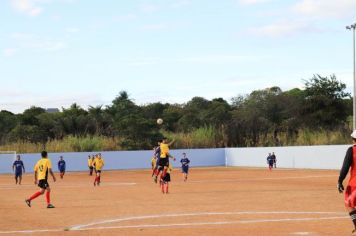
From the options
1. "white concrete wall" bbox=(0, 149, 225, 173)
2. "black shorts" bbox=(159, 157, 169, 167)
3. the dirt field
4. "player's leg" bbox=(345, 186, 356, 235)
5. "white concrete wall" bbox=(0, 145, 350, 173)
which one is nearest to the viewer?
"player's leg" bbox=(345, 186, 356, 235)

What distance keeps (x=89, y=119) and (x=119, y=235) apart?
95.8m

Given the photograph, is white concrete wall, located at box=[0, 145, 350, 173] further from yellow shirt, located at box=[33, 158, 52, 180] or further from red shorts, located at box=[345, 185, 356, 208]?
red shorts, located at box=[345, 185, 356, 208]

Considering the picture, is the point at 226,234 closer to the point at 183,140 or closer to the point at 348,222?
the point at 348,222

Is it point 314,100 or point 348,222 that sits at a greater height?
point 314,100

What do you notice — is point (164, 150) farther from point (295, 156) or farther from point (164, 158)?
point (295, 156)

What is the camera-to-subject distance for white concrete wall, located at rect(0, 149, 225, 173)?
69.8m

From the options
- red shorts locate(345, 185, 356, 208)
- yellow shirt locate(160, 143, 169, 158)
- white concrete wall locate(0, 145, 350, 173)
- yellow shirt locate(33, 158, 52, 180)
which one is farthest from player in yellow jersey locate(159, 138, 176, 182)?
white concrete wall locate(0, 145, 350, 173)

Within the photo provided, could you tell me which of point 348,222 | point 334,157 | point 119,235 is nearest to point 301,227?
point 348,222

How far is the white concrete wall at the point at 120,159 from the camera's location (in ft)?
229

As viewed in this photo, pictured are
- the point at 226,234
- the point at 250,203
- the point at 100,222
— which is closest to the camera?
the point at 226,234

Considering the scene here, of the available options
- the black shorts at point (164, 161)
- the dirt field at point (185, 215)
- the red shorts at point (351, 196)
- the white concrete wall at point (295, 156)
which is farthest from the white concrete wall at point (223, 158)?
the red shorts at point (351, 196)

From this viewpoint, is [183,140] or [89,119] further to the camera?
[89,119]

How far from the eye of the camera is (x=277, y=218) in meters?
16.7

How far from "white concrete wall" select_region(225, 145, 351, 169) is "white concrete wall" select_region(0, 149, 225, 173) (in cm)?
195
